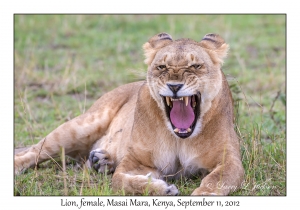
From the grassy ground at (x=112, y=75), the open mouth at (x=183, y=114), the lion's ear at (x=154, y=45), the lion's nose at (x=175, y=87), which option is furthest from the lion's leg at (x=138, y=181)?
the lion's ear at (x=154, y=45)

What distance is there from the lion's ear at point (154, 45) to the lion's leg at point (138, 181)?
0.81 metres

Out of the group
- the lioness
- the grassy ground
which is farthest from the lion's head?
the grassy ground

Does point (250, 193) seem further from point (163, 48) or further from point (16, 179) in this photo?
point (16, 179)

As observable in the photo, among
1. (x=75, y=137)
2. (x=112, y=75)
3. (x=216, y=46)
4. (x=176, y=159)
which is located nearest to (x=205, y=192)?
(x=176, y=159)

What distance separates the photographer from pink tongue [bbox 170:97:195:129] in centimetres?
476

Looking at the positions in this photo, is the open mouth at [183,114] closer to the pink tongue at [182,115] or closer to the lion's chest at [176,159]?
the pink tongue at [182,115]

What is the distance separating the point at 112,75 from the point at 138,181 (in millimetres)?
4490

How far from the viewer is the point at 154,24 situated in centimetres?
1117

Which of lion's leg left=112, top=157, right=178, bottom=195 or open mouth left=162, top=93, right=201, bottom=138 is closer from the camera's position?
lion's leg left=112, top=157, right=178, bottom=195

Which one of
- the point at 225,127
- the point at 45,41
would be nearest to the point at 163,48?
the point at 225,127

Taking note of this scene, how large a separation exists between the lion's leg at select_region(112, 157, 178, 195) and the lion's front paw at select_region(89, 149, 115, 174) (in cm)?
49

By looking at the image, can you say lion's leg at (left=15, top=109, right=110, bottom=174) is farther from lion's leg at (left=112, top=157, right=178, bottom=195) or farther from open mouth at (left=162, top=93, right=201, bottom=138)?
open mouth at (left=162, top=93, right=201, bottom=138)

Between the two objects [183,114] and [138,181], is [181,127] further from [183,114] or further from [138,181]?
[138,181]
